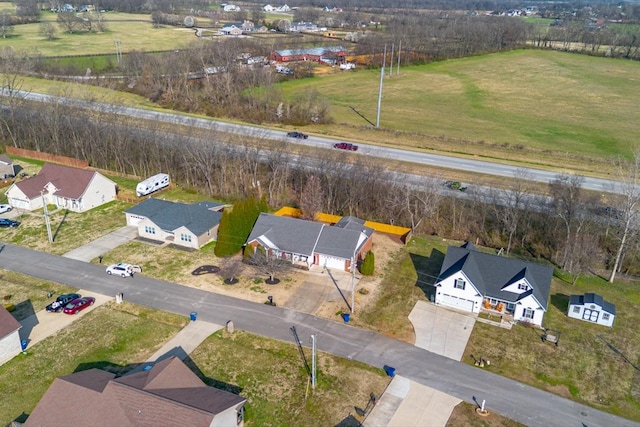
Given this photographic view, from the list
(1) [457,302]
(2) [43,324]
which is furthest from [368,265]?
(2) [43,324]

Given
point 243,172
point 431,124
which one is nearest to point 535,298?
point 243,172

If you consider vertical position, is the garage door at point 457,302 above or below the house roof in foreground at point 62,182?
below

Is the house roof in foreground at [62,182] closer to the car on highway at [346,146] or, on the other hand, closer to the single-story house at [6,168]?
the single-story house at [6,168]

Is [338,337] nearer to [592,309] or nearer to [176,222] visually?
[592,309]

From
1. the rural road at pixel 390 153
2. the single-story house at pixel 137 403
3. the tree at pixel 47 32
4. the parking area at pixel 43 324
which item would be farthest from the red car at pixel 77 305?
the tree at pixel 47 32

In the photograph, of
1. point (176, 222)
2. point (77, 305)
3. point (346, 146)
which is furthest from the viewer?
point (346, 146)

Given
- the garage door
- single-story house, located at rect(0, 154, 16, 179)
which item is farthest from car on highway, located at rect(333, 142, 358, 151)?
single-story house, located at rect(0, 154, 16, 179)
